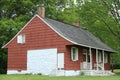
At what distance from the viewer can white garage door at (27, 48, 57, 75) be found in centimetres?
3544

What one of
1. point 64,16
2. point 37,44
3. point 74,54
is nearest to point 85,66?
point 74,54

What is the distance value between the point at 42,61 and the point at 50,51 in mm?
1584

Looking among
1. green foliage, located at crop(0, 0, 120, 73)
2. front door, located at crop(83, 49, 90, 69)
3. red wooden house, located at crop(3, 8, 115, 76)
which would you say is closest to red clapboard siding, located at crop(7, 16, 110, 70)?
red wooden house, located at crop(3, 8, 115, 76)

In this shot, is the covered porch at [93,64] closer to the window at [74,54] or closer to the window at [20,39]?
the window at [74,54]

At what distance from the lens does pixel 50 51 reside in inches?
1410

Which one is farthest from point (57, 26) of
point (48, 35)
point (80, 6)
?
point (80, 6)

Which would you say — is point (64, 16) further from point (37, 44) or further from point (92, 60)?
point (37, 44)

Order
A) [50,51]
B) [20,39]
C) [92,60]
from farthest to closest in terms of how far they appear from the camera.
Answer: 1. [92,60]
2. [20,39]
3. [50,51]

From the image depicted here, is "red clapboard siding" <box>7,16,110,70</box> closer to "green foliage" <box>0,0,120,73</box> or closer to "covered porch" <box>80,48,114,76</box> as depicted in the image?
"covered porch" <box>80,48,114,76</box>

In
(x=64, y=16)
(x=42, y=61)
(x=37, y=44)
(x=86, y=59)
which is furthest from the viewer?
(x=64, y=16)

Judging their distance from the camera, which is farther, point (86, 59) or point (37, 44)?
point (86, 59)

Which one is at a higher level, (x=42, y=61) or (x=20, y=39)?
(x=20, y=39)

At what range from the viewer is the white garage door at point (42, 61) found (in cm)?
3544

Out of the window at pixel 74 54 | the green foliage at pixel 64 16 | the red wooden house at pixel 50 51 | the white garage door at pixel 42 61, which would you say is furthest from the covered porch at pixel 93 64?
the green foliage at pixel 64 16
